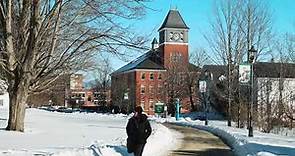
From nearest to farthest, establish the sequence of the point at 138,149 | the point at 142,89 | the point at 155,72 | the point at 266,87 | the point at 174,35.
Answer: the point at 138,149 < the point at 266,87 < the point at 142,89 < the point at 155,72 < the point at 174,35

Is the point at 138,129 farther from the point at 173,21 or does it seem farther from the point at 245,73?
the point at 173,21

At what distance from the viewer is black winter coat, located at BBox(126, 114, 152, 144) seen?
43.4 feet

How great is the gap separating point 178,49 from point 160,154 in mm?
90764

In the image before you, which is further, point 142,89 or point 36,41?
point 142,89

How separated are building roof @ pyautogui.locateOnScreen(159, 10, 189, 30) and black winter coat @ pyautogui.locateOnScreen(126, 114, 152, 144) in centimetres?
9356

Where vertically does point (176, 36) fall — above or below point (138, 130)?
above

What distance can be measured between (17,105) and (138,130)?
12446 mm

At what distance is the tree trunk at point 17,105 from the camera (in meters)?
24.0

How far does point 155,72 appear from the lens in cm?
10725

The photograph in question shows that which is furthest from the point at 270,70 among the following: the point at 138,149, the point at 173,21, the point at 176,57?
the point at 138,149

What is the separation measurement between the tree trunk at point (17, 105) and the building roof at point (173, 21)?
83.1 meters

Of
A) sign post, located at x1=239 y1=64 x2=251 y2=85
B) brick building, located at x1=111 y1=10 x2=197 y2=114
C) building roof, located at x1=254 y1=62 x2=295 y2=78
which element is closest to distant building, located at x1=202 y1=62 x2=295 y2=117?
building roof, located at x1=254 y1=62 x2=295 y2=78

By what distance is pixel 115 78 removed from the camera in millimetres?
107125

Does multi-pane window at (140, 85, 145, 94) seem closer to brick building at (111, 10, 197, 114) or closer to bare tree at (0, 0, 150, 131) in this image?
brick building at (111, 10, 197, 114)
